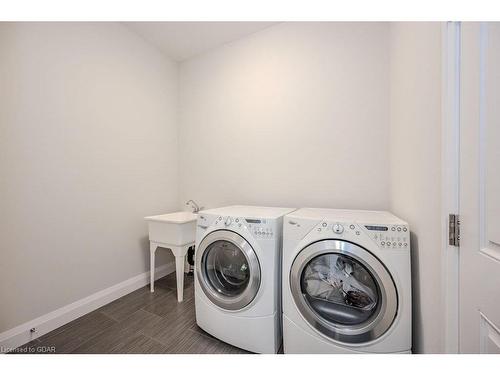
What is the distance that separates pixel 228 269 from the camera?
146 centimetres

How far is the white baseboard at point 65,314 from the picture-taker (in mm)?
1286

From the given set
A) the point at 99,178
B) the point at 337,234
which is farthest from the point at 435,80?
the point at 99,178

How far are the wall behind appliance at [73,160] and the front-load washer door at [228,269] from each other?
1.05 meters

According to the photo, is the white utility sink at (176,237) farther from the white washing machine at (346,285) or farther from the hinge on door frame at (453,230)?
the hinge on door frame at (453,230)

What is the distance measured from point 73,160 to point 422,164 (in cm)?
233

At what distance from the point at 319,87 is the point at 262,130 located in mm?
634

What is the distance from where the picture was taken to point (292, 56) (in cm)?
191

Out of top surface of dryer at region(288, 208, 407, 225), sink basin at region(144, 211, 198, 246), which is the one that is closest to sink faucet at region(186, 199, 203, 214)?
sink basin at region(144, 211, 198, 246)

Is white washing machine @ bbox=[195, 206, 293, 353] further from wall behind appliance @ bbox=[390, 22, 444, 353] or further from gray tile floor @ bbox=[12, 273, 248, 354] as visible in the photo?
wall behind appliance @ bbox=[390, 22, 444, 353]

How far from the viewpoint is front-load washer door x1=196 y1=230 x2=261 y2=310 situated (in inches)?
49.6

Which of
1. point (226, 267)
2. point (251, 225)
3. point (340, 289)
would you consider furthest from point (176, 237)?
point (340, 289)
